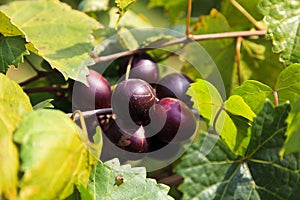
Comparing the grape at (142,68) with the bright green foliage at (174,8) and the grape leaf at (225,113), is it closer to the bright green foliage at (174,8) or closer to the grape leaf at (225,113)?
the grape leaf at (225,113)

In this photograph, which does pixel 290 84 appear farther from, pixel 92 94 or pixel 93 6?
pixel 93 6

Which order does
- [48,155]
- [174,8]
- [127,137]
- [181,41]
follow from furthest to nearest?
[174,8] < [181,41] < [127,137] < [48,155]

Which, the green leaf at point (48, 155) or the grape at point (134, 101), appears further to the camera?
the grape at point (134, 101)

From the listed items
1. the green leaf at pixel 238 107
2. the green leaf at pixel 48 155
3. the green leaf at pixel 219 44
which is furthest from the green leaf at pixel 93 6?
the green leaf at pixel 48 155

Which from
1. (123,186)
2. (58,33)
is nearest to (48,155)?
(123,186)

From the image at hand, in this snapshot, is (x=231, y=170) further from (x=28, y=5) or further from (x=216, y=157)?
(x=28, y=5)

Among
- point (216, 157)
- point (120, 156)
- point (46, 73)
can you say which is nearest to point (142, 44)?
point (46, 73)
